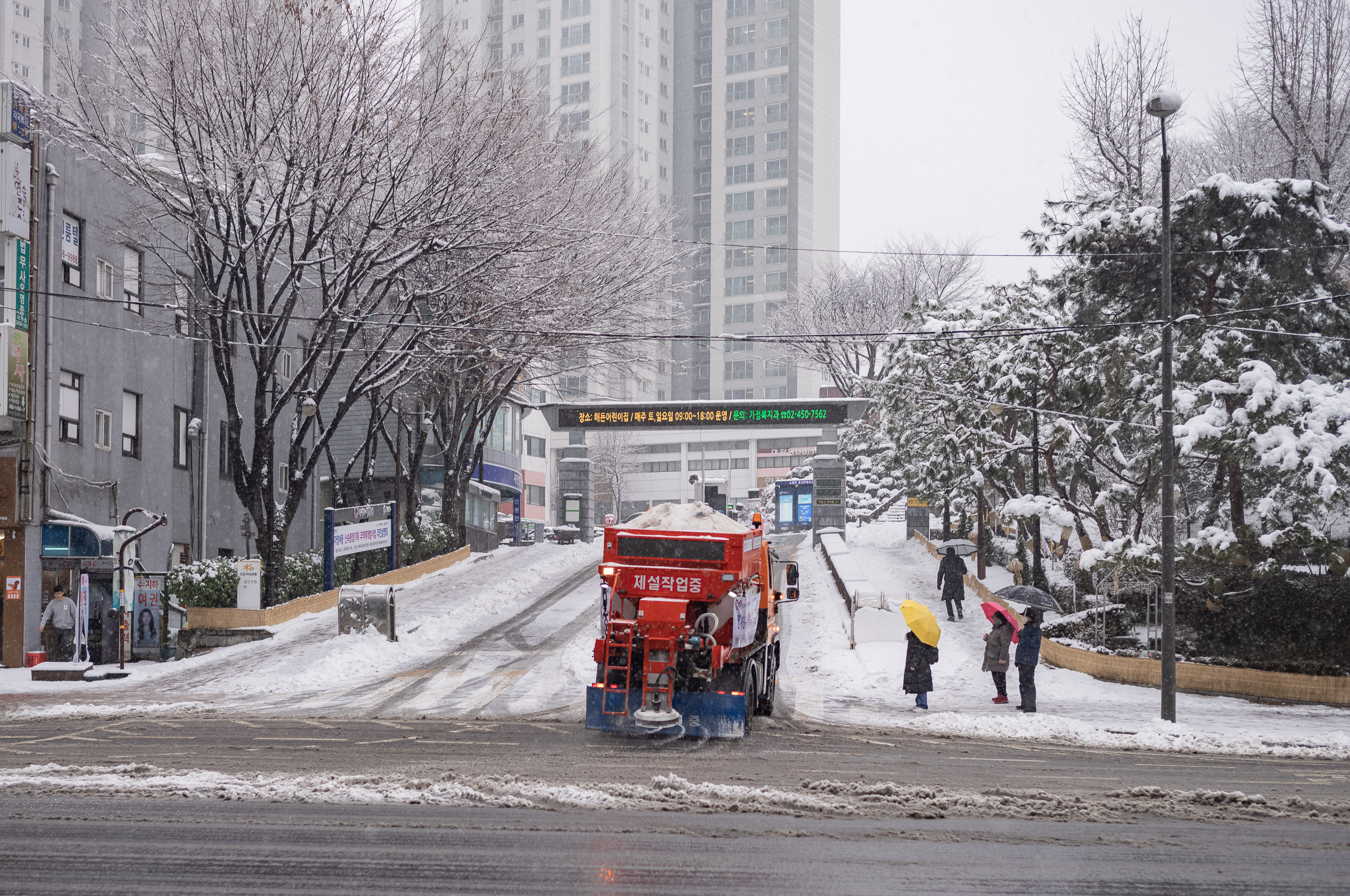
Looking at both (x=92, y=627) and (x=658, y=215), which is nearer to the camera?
(x=92, y=627)

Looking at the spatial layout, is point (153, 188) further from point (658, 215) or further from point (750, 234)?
point (750, 234)

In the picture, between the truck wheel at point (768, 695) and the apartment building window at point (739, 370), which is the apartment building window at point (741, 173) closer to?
the apartment building window at point (739, 370)

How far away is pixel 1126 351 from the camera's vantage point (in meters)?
22.4

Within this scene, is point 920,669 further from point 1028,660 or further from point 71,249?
point 71,249

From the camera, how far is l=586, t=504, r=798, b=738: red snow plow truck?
1380cm

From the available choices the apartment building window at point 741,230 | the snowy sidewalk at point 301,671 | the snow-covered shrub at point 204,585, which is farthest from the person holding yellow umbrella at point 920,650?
the apartment building window at point 741,230

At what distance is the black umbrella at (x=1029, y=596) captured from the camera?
1748 cm

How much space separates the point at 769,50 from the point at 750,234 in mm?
22005

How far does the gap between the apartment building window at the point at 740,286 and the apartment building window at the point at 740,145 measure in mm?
15752

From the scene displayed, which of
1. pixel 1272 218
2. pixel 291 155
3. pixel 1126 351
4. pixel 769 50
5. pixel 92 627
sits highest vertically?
pixel 769 50

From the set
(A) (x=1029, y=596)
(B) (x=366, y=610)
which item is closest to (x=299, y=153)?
(B) (x=366, y=610)

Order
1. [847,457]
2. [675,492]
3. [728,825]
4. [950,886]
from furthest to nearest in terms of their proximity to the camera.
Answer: [675,492] < [847,457] < [728,825] < [950,886]

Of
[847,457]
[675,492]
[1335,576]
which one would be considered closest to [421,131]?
[1335,576]

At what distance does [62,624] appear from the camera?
75.3ft
